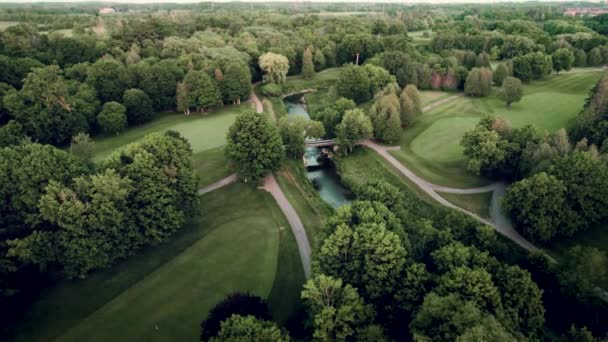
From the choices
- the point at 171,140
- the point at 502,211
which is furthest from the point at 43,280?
the point at 502,211

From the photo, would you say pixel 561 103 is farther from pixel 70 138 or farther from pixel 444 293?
pixel 70 138

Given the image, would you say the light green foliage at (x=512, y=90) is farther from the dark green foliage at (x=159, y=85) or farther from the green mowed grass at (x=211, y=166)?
the dark green foliage at (x=159, y=85)

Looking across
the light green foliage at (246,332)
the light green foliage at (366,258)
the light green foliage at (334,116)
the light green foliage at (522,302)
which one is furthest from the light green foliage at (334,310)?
the light green foliage at (334,116)

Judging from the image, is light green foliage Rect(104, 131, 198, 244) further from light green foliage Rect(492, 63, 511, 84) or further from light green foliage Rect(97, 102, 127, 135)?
light green foliage Rect(492, 63, 511, 84)

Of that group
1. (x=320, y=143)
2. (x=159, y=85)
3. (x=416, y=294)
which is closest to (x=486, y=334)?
(x=416, y=294)

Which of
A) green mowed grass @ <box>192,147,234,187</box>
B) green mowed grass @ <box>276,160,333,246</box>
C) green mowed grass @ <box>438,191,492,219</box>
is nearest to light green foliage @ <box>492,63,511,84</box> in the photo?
green mowed grass @ <box>438,191,492,219</box>

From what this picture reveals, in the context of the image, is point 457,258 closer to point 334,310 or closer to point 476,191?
point 334,310
